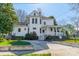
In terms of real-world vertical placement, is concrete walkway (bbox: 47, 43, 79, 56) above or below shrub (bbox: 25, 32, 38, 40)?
below

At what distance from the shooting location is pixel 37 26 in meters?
7.64

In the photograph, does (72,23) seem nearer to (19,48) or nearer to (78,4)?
(78,4)

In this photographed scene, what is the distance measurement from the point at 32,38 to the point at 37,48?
7.5 inches

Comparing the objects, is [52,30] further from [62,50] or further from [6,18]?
[6,18]

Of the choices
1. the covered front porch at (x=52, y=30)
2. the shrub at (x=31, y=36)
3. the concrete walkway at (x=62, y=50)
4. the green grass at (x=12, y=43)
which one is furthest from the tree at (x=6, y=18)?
the concrete walkway at (x=62, y=50)

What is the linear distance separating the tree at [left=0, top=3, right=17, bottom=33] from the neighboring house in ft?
0.30

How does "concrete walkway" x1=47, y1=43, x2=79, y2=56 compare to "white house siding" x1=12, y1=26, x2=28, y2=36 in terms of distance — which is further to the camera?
"white house siding" x1=12, y1=26, x2=28, y2=36

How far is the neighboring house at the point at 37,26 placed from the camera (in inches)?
299

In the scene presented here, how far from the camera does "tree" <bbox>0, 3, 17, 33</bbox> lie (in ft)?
24.9

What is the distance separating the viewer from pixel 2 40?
25.0 ft

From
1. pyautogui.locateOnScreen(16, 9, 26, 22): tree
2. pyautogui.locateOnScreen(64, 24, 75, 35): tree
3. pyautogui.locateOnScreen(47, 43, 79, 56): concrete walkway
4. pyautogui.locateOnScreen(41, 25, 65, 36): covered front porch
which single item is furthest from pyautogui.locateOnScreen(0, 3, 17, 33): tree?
pyautogui.locateOnScreen(64, 24, 75, 35): tree

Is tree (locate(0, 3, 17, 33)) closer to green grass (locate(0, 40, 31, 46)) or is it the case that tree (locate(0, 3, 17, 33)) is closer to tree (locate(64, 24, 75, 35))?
green grass (locate(0, 40, 31, 46))

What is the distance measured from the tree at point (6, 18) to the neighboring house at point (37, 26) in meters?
0.09

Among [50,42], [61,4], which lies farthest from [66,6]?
[50,42]
